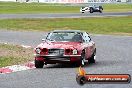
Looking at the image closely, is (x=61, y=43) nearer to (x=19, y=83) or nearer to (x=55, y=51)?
(x=55, y=51)

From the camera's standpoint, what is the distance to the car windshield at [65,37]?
1728 centimetres

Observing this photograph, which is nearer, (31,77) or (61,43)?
(31,77)

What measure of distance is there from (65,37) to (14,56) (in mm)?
3570

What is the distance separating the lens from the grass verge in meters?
18.1

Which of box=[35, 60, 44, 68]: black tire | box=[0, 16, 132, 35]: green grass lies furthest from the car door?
box=[0, 16, 132, 35]: green grass

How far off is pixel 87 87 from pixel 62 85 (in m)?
0.78

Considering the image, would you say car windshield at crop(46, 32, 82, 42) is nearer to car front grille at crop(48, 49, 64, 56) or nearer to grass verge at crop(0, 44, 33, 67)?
car front grille at crop(48, 49, 64, 56)

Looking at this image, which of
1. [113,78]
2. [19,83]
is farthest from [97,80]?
[19,83]

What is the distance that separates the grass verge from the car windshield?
1.61 meters

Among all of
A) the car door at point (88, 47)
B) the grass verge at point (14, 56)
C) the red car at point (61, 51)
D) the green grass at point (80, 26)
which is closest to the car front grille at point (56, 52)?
the red car at point (61, 51)

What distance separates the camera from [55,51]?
16047 millimetres

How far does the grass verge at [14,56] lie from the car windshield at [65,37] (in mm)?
1614

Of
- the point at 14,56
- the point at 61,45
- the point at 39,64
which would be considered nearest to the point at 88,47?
the point at 61,45

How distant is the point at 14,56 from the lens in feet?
67.0
